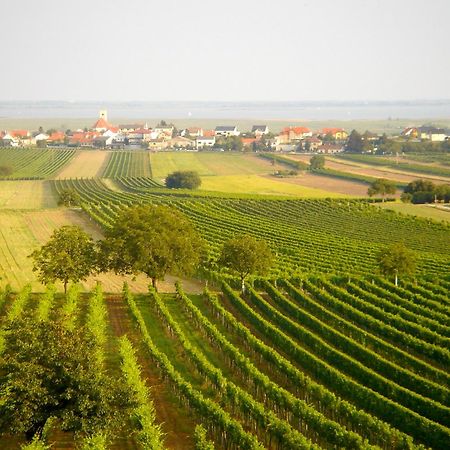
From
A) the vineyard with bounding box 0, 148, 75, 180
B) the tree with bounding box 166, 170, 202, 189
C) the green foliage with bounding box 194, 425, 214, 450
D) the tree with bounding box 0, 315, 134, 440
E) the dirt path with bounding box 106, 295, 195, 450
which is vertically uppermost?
the tree with bounding box 0, 315, 134, 440

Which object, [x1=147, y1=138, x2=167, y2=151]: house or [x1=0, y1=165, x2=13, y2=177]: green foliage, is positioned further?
[x1=147, y1=138, x2=167, y2=151]: house

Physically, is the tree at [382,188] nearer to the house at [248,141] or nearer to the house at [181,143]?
the house at [248,141]

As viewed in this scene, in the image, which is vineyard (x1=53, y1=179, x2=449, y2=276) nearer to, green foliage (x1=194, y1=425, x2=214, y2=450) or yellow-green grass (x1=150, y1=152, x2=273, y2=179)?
green foliage (x1=194, y1=425, x2=214, y2=450)

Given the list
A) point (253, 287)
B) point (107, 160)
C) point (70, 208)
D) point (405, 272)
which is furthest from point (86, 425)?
point (107, 160)

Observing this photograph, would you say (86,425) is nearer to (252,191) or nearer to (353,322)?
(353,322)

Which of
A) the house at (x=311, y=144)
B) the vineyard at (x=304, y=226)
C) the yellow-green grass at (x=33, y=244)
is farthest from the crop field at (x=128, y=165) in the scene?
the yellow-green grass at (x=33, y=244)

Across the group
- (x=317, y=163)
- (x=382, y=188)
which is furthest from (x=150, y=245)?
(x=317, y=163)

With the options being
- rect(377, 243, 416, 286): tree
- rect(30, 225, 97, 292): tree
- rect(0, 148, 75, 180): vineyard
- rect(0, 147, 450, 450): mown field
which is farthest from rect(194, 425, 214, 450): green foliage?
rect(0, 148, 75, 180): vineyard
